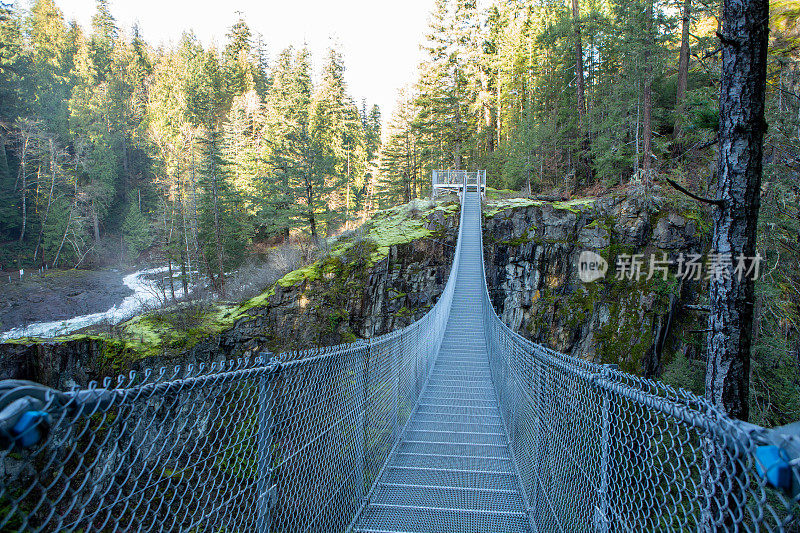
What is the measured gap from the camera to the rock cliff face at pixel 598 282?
503 inches

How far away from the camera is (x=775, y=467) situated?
864 millimetres

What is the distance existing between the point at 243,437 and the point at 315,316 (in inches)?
383

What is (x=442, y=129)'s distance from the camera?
20.6 metres

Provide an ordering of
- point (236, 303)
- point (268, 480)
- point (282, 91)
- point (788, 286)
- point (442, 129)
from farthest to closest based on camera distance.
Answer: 1. point (282, 91)
2. point (442, 129)
3. point (236, 303)
4. point (788, 286)
5. point (268, 480)

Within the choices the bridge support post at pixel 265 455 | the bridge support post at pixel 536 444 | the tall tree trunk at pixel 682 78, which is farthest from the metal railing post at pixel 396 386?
the tall tree trunk at pixel 682 78

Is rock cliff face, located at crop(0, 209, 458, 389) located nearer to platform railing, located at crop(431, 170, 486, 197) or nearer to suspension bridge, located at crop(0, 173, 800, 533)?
platform railing, located at crop(431, 170, 486, 197)

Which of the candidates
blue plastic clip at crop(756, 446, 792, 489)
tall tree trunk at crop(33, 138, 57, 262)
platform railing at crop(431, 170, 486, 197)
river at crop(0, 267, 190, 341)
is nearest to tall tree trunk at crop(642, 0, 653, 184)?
platform railing at crop(431, 170, 486, 197)

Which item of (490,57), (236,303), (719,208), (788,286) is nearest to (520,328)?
(788,286)

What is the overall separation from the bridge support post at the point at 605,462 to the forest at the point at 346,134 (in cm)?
757

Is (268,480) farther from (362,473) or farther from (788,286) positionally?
(788,286)

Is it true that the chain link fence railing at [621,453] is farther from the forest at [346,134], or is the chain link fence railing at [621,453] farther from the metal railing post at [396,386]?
the forest at [346,134]

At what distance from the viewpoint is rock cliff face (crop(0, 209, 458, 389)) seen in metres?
8.08

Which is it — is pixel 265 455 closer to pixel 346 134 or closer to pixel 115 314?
pixel 115 314

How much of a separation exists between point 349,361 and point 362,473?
100 cm
